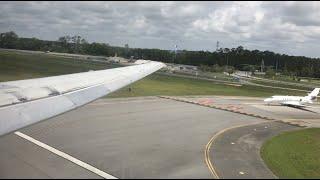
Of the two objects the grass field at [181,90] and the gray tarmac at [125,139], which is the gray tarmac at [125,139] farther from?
the grass field at [181,90]

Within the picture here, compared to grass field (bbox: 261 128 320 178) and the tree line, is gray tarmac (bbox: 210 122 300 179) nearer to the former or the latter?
grass field (bbox: 261 128 320 178)

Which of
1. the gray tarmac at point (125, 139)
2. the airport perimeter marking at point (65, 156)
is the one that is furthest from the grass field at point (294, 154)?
the airport perimeter marking at point (65, 156)

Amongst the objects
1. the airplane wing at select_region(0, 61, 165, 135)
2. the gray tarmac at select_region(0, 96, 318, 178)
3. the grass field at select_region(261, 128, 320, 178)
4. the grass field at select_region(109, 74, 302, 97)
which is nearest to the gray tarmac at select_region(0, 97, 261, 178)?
the gray tarmac at select_region(0, 96, 318, 178)

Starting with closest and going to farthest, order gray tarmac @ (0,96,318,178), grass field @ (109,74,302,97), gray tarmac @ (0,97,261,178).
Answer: gray tarmac @ (0,96,318,178) < gray tarmac @ (0,97,261,178) < grass field @ (109,74,302,97)

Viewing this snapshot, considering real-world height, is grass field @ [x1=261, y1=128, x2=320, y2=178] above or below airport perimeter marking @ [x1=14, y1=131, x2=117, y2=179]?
below

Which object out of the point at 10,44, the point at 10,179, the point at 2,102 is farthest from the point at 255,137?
the point at 10,179

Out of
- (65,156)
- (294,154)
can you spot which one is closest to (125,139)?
(65,156)
